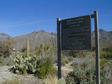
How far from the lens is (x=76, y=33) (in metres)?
13.5

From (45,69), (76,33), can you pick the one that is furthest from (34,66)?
(76,33)

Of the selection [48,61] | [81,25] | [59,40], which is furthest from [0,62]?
[81,25]

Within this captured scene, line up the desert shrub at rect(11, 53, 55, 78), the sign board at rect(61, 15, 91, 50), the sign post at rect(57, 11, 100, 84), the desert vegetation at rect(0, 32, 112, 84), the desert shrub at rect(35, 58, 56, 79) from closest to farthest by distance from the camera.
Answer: the sign post at rect(57, 11, 100, 84) → the sign board at rect(61, 15, 91, 50) → the desert vegetation at rect(0, 32, 112, 84) → the desert shrub at rect(35, 58, 56, 79) → the desert shrub at rect(11, 53, 55, 78)

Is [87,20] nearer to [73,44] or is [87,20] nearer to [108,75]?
[73,44]

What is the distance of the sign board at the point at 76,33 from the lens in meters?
13.0

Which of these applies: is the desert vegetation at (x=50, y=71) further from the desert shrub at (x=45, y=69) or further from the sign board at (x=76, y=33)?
the sign board at (x=76, y=33)

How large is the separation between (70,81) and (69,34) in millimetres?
2044

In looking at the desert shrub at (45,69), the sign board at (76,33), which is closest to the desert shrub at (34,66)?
the desert shrub at (45,69)

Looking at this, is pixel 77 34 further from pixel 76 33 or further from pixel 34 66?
pixel 34 66

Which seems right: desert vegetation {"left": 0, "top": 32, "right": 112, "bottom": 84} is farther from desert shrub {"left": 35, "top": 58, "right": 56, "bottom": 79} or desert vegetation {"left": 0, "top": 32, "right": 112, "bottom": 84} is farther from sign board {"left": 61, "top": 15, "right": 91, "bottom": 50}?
sign board {"left": 61, "top": 15, "right": 91, "bottom": 50}

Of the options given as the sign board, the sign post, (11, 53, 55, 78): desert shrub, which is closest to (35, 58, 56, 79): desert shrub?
(11, 53, 55, 78): desert shrub

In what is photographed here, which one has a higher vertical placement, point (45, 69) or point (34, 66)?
point (34, 66)

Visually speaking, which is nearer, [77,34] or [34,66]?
[77,34]

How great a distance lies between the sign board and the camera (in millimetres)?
13008
